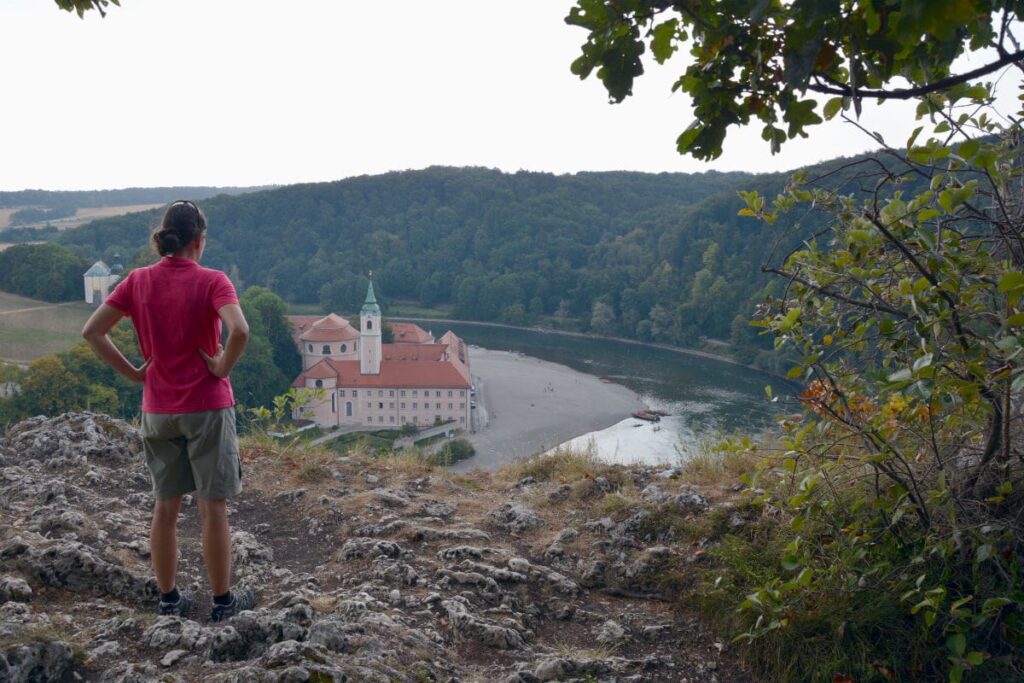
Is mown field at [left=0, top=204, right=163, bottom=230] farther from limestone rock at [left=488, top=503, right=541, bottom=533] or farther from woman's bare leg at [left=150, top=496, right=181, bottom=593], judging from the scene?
woman's bare leg at [left=150, top=496, right=181, bottom=593]

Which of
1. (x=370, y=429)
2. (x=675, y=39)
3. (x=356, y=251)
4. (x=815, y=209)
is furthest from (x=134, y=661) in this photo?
(x=356, y=251)

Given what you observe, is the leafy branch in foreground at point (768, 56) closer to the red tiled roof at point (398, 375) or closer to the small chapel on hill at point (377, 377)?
the small chapel on hill at point (377, 377)

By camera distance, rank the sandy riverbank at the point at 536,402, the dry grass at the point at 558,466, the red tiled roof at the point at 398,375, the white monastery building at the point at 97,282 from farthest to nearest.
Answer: the red tiled roof at the point at 398,375, the white monastery building at the point at 97,282, the sandy riverbank at the point at 536,402, the dry grass at the point at 558,466

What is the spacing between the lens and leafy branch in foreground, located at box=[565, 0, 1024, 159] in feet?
A: 5.59

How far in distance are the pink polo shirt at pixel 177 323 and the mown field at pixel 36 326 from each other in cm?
2099

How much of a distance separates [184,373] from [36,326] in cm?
2775

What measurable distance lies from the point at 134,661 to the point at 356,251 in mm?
53585

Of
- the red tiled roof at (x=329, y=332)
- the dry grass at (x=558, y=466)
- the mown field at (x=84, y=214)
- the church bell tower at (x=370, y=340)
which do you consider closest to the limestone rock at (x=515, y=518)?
the dry grass at (x=558, y=466)

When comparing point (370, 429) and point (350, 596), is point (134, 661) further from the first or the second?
point (370, 429)

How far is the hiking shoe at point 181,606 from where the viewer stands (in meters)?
3.00

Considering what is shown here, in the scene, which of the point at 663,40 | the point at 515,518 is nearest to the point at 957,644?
the point at 663,40

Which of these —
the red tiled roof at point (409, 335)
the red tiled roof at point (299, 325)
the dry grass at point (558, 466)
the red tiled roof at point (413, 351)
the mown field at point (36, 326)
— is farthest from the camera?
the red tiled roof at point (409, 335)

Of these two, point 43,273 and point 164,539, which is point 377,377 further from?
point 164,539

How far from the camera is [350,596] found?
322 centimetres
